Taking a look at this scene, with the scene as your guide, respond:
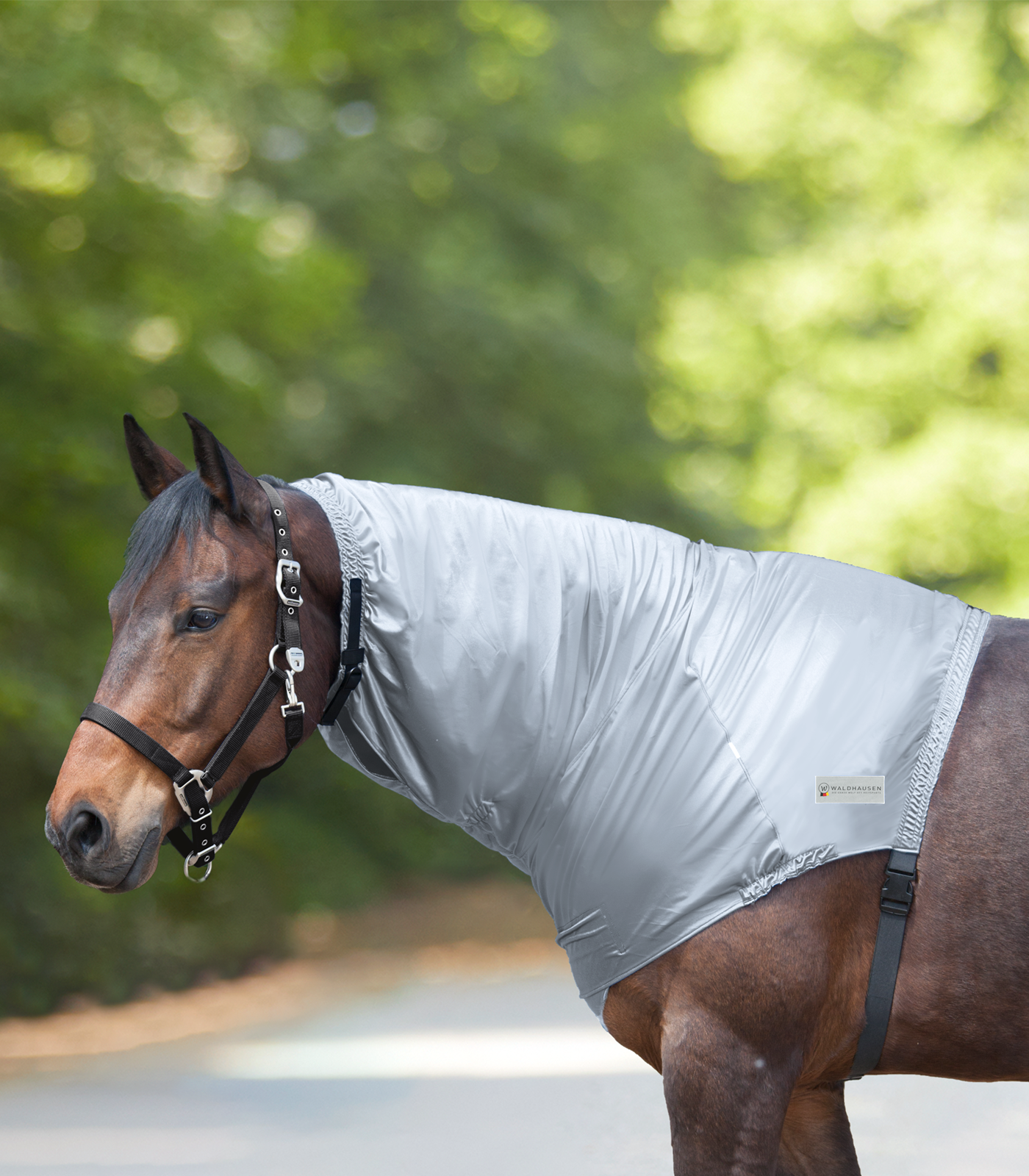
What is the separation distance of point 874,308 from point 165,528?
9.79m

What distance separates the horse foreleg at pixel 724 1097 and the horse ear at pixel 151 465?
1.39 meters

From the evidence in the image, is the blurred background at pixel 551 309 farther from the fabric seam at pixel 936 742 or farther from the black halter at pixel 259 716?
the fabric seam at pixel 936 742

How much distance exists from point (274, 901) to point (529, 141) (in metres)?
6.77

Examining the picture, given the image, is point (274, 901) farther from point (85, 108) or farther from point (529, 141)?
point (529, 141)

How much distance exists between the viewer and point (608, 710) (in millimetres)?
2178

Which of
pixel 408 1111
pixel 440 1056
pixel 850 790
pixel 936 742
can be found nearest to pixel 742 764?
pixel 850 790

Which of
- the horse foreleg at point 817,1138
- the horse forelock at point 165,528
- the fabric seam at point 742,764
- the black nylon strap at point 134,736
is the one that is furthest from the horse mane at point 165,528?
the horse foreleg at point 817,1138

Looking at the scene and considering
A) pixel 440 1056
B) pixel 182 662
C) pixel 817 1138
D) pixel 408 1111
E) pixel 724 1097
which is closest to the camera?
pixel 724 1097

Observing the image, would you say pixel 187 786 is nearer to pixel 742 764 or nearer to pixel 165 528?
pixel 165 528

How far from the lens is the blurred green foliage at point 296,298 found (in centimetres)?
648

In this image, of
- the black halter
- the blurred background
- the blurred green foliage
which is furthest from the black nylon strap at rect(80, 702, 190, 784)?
the blurred background

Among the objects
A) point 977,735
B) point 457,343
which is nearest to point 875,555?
point 457,343

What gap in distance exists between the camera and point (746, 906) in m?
2.01

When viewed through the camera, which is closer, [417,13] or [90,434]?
[90,434]
